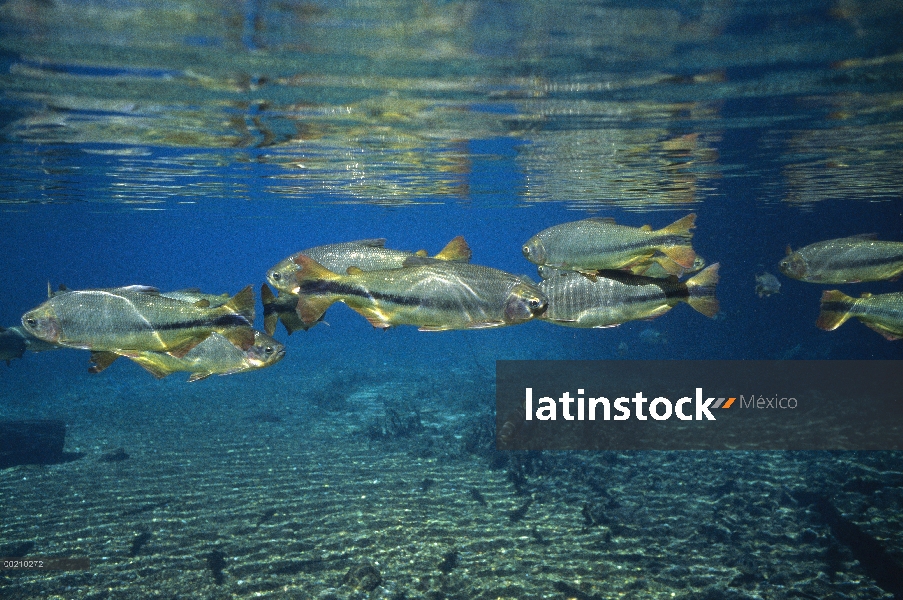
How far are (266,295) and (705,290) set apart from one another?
4337mm

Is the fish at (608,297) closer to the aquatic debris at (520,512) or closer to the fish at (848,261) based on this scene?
the fish at (848,261)

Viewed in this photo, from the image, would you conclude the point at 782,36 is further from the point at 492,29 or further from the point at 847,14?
the point at 492,29

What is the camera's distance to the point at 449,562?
8.87 meters

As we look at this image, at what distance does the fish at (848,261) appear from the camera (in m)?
6.45

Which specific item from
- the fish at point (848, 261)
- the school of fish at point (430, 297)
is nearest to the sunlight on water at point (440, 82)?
the fish at point (848, 261)

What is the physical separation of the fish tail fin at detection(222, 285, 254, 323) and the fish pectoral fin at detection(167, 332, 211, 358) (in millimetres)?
338

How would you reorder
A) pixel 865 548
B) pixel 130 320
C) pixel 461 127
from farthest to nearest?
1. pixel 461 127
2. pixel 865 548
3. pixel 130 320

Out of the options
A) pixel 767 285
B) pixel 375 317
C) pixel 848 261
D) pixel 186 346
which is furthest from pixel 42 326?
pixel 767 285

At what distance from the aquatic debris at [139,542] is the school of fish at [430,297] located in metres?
6.65

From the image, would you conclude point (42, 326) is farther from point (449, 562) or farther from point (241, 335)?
point (449, 562)

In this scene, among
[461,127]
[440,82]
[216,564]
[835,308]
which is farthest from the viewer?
[461,127]

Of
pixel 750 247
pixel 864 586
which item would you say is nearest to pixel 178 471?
pixel 864 586

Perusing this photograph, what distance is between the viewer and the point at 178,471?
13.5 m

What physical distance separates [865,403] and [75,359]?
5249cm
